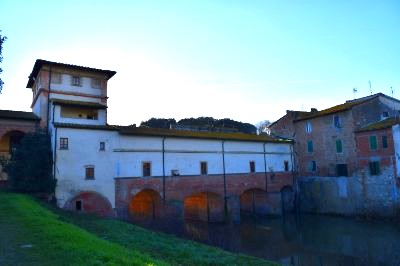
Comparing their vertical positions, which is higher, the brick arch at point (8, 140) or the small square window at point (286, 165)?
the brick arch at point (8, 140)

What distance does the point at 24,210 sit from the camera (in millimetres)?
13664

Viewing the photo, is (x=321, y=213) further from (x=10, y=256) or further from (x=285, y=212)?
(x=10, y=256)

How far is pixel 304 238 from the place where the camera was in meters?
22.9

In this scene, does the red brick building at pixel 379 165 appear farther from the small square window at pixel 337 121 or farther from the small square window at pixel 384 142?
the small square window at pixel 337 121

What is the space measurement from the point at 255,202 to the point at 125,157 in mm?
15488

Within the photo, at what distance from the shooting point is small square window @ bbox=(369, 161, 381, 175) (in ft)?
89.2

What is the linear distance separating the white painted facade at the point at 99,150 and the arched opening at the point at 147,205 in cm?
188

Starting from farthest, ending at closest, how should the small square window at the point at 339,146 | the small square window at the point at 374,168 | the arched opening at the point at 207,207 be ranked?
the small square window at the point at 339,146 → the arched opening at the point at 207,207 → the small square window at the point at 374,168

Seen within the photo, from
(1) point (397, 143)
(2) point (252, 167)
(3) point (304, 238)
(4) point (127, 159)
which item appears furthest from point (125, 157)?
(1) point (397, 143)

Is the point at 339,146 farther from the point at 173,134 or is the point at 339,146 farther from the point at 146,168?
the point at 146,168

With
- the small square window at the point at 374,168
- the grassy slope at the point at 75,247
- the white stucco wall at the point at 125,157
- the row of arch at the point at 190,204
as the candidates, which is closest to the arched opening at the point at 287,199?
the row of arch at the point at 190,204

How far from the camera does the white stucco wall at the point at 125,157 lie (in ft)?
69.8

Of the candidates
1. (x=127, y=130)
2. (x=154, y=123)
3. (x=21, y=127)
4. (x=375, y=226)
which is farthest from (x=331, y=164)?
(x=154, y=123)

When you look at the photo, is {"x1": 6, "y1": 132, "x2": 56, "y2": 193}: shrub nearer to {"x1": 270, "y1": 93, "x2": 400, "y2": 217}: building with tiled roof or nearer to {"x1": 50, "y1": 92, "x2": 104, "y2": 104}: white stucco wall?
{"x1": 50, "y1": 92, "x2": 104, "y2": 104}: white stucco wall
